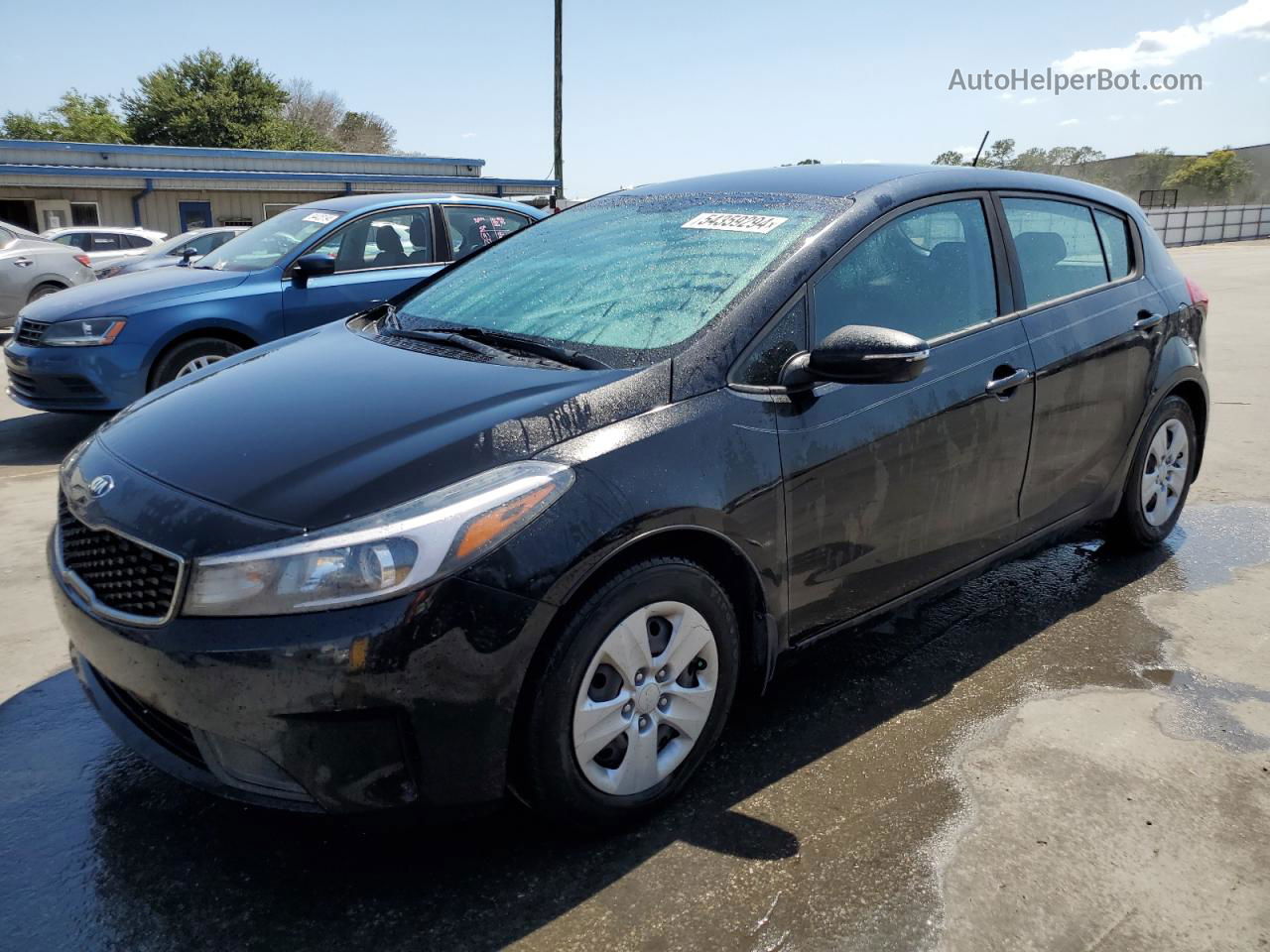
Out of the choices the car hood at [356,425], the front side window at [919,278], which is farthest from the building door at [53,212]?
the front side window at [919,278]

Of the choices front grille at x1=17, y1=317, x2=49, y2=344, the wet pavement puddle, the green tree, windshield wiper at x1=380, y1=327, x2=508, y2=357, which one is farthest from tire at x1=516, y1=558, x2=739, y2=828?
the green tree

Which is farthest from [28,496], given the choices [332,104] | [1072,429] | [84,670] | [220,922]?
[332,104]

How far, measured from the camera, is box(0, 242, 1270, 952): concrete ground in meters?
2.23

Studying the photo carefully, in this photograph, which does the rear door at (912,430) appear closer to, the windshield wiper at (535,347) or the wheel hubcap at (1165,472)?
the windshield wiper at (535,347)

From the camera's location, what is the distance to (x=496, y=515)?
218cm

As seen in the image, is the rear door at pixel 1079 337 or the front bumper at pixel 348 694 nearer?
the front bumper at pixel 348 694

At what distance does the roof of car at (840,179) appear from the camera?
329cm

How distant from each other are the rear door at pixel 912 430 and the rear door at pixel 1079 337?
0.42 feet

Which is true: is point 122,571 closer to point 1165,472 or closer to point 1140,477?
point 1140,477

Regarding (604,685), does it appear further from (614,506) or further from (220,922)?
(220,922)

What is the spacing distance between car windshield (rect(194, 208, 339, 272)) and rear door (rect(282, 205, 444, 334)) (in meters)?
0.22

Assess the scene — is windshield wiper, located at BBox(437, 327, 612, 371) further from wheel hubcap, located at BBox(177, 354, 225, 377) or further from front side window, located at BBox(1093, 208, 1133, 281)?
wheel hubcap, located at BBox(177, 354, 225, 377)

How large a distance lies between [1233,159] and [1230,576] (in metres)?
61.9

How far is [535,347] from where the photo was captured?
2.88 m
